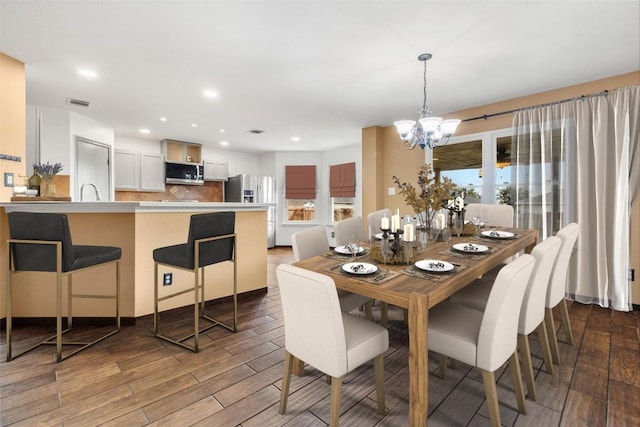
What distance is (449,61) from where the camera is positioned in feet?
8.52

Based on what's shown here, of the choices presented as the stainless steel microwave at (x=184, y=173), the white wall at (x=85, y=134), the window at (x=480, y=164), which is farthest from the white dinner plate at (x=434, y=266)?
the stainless steel microwave at (x=184, y=173)

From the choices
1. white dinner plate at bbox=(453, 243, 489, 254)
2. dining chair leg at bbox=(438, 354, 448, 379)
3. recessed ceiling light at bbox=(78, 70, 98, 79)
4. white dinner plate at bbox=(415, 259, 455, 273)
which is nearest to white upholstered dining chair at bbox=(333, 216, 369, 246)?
white dinner plate at bbox=(453, 243, 489, 254)

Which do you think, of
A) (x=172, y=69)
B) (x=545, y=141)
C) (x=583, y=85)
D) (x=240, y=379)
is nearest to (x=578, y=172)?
(x=545, y=141)

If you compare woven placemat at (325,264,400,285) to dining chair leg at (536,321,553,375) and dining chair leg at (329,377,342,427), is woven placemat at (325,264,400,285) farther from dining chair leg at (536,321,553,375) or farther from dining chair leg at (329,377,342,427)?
dining chair leg at (536,321,553,375)

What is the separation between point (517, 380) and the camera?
144 centimetres

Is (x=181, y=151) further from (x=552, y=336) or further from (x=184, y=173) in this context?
(x=552, y=336)

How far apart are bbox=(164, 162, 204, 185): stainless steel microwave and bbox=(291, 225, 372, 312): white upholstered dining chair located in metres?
4.47

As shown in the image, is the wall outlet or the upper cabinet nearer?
the wall outlet

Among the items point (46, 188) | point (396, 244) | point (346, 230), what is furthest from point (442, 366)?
point (46, 188)

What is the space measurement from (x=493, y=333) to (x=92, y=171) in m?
5.25

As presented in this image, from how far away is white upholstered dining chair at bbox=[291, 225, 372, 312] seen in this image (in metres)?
1.93

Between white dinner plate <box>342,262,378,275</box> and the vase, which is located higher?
the vase

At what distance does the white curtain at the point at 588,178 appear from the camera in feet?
9.44

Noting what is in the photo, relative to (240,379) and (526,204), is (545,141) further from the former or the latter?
(240,379)
